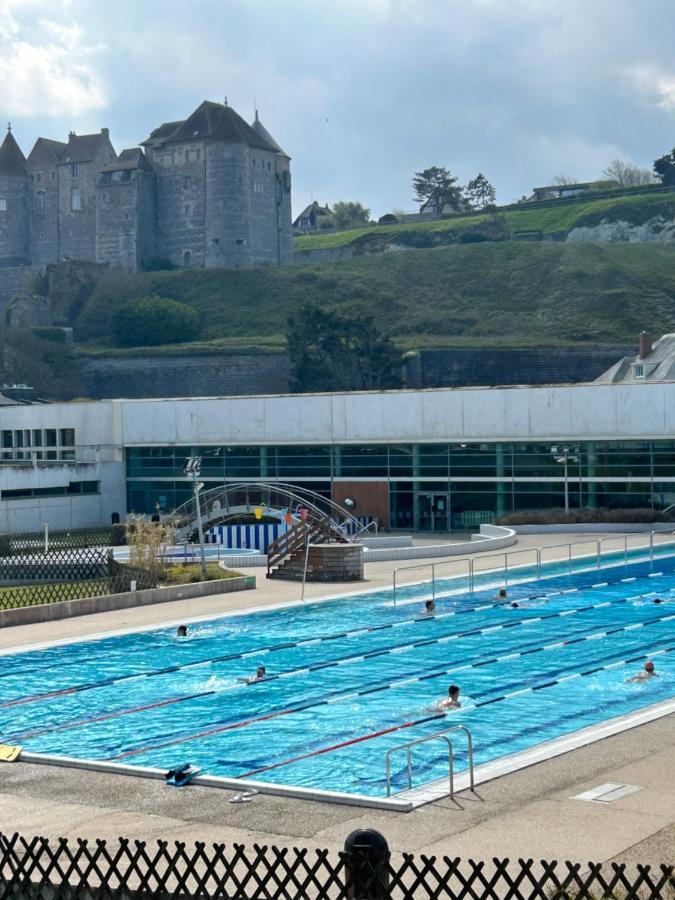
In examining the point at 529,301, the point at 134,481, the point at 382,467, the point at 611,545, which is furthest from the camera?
the point at 529,301

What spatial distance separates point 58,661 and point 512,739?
9832 millimetres

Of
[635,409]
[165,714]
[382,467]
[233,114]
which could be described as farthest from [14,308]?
[165,714]

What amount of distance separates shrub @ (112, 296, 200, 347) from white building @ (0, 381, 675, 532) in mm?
51491

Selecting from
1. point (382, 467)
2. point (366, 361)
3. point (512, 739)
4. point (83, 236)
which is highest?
point (83, 236)

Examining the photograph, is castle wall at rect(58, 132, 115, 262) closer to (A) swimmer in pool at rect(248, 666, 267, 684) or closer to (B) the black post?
(A) swimmer in pool at rect(248, 666, 267, 684)

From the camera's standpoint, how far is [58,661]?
2494cm

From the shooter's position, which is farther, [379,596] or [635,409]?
[635,409]

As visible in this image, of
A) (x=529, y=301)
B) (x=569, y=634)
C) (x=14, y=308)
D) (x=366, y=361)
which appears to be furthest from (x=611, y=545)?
(x=14, y=308)

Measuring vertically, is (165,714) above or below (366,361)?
below

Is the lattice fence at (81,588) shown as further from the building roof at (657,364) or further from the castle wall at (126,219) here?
the castle wall at (126,219)

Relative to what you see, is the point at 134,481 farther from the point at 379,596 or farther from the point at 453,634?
the point at 453,634

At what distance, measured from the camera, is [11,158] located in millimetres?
128750

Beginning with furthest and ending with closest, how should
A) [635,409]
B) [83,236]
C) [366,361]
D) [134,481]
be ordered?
1. [83,236]
2. [366,361]
3. [134,481]
4. [635,409]

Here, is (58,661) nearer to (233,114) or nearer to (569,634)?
(569,634)
